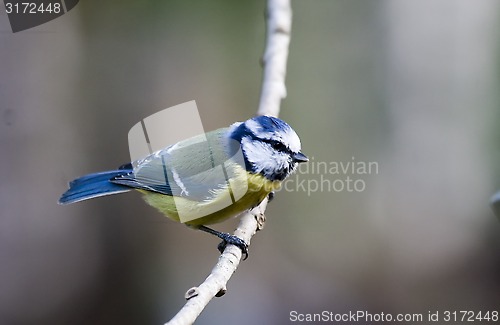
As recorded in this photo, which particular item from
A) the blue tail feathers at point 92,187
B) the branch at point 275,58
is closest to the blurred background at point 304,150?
the branch at point 275,58

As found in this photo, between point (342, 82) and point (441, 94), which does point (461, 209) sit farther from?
point (342, 82)

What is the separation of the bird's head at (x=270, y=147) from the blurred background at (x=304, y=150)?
543 mm

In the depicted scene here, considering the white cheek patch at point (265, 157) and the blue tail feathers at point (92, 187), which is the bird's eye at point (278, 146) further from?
the blue tail feathers at point (92, 187)

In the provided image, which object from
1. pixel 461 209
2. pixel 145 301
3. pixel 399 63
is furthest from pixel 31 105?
pixel 461 209

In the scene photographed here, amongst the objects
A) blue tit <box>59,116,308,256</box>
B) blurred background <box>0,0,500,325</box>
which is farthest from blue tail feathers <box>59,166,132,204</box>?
blurred background <box>0,0,500,325</box>

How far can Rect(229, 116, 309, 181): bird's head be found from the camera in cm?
115

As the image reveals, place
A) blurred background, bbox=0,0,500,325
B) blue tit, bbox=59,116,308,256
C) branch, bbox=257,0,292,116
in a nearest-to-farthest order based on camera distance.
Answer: blue tit, bbox=59,116,308,256, branch, bbox=257,0,292,116, blurred background, bbox=0,0,500,325

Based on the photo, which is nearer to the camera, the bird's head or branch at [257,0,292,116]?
the bird's head

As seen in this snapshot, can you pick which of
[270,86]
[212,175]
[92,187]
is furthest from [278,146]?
[92,187]

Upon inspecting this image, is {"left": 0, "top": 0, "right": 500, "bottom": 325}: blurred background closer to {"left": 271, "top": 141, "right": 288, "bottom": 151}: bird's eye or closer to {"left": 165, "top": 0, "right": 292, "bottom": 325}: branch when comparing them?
{"left": 165, "top": 0, "right": 292, "bottom": 325}: branch

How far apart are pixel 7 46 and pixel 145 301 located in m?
0.81

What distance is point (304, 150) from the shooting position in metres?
1.79

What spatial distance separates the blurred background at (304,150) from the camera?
5.47ft

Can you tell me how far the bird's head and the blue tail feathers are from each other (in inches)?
10.0
